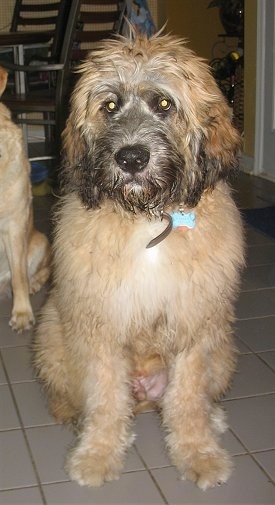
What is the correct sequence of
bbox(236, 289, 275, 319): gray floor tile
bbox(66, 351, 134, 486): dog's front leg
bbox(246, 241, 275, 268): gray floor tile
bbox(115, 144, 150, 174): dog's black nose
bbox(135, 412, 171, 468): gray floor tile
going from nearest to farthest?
bbox(115, 144, 150, 174): dog's black nose
bbox(66, 351, 134, 486): dog's front leg
bbox(135, 412, 171, 468): gray floor tile
bbox(236, 289, 275, 319): gray floor tile
bbox(246, 241, 275, 268): gray floor tile

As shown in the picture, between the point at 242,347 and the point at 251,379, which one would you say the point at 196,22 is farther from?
the point at 251,379

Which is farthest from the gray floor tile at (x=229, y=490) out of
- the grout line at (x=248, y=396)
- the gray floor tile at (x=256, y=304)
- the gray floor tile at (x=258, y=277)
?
the gray floor tile at (x=258, y=277)

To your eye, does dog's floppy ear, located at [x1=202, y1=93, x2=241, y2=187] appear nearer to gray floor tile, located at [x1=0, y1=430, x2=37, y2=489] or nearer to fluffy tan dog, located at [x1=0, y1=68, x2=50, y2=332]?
gray floor tile, located at [x1=0, y1=430, x2=37, y2=489]

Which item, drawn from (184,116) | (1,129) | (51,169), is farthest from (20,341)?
(51,169)

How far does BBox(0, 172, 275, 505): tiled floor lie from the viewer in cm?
215

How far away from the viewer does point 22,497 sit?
2.14 m

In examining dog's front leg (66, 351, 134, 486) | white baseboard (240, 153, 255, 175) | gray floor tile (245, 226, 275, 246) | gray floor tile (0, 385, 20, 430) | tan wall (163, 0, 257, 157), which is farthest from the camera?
tan wall (163, 0, 257, 157)

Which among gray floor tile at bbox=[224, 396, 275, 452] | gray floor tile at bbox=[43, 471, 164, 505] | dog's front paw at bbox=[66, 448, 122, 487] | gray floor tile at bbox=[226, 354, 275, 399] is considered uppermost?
dog's front paw at bbox=[66, 448, 122, 487]

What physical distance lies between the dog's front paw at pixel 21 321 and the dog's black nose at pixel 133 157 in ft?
5.44

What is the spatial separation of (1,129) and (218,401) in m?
1.62

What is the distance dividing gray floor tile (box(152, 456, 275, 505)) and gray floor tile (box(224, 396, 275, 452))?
15 cm

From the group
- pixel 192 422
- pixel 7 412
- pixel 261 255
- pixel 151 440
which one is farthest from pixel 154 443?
pixel 261 255

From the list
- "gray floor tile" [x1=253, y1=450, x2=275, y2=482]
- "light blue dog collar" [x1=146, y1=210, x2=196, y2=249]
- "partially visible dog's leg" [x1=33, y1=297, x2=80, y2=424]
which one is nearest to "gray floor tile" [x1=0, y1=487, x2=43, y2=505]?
"partially visible dog's leg" [x1=33, y1=297, x2=80, y2=424]

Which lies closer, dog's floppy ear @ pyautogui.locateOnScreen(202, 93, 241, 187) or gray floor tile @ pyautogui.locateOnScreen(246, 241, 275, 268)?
dog's floppy ear @ pyautogui.locateOnScreen(202, 93, 241, 187)
